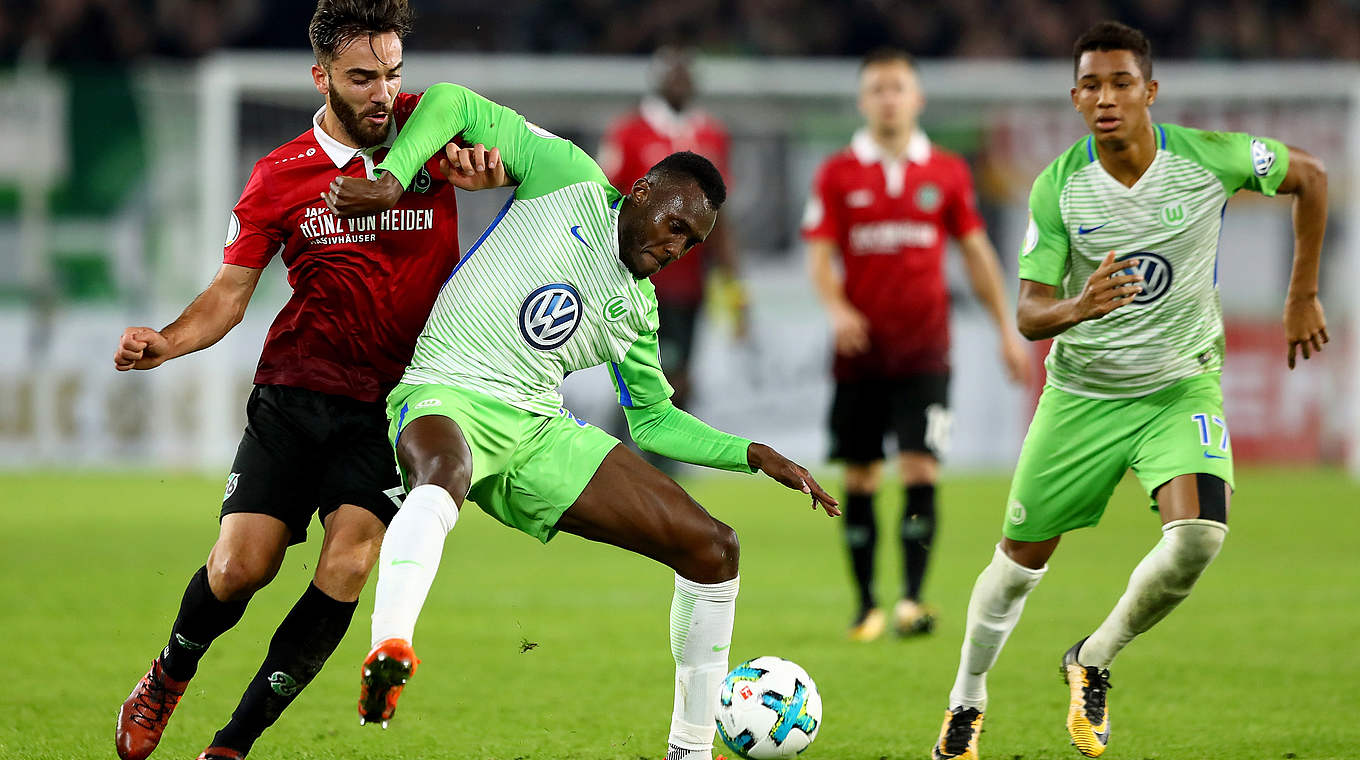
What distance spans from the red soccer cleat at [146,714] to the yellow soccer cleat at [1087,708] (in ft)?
8.60

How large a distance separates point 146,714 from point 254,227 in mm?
1402

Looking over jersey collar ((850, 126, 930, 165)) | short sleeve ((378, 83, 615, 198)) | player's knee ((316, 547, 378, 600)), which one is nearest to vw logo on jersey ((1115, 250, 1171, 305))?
short sleeve ((378, 83, 615, 198))

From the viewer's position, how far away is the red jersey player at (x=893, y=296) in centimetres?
773

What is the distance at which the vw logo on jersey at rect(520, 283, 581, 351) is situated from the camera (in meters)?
4.61

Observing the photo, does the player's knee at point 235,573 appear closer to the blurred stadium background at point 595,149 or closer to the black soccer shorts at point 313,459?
the black soccer shorts at point 313,459

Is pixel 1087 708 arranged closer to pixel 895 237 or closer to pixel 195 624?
pixel 195 624

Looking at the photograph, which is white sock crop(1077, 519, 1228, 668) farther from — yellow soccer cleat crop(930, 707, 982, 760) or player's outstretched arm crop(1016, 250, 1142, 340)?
player's outstretched arm crop(1016, 250, 1142, 340)

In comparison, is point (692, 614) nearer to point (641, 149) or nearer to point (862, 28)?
point (641, 149)

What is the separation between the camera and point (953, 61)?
18750 mm

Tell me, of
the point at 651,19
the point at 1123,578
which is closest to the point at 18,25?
the point at 651,19

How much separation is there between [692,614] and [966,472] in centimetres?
1171

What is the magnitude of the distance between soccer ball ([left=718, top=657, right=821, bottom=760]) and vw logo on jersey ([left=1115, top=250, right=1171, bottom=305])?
5.32 ft

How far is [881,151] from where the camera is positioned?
26.8ft

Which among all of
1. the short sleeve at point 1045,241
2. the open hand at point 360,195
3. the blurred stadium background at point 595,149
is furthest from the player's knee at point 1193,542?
the blurred stadium background at point 595,149
